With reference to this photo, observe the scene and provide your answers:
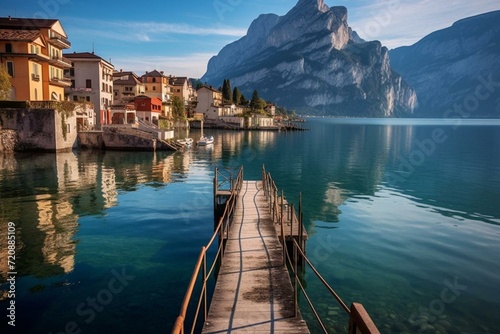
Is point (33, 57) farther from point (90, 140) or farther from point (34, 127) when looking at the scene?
point (90, 140)

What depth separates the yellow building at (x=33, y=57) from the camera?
168 ft

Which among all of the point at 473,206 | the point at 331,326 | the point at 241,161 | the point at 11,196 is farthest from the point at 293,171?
the point at 331,326

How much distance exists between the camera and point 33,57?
5162cm

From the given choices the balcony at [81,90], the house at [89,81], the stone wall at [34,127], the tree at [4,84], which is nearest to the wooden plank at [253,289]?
the stone wall at [34,127]

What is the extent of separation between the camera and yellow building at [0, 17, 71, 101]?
51188 millimetres

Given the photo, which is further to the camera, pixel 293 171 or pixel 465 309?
pixel 293 171

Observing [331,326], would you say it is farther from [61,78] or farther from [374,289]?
[61,78]

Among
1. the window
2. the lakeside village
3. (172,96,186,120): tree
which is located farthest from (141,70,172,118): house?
the window

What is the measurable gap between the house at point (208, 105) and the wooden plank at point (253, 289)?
422ft

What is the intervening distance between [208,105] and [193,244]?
128264 millimetres

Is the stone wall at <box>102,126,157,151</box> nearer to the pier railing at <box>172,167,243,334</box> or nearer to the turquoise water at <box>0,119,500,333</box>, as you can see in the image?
the turquoise water at <box>0,119,500,333</box>

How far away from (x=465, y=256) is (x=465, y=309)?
627cm

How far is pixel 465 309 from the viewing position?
1337 cm

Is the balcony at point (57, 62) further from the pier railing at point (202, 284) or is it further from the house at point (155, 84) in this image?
the house at point (155, 84)
